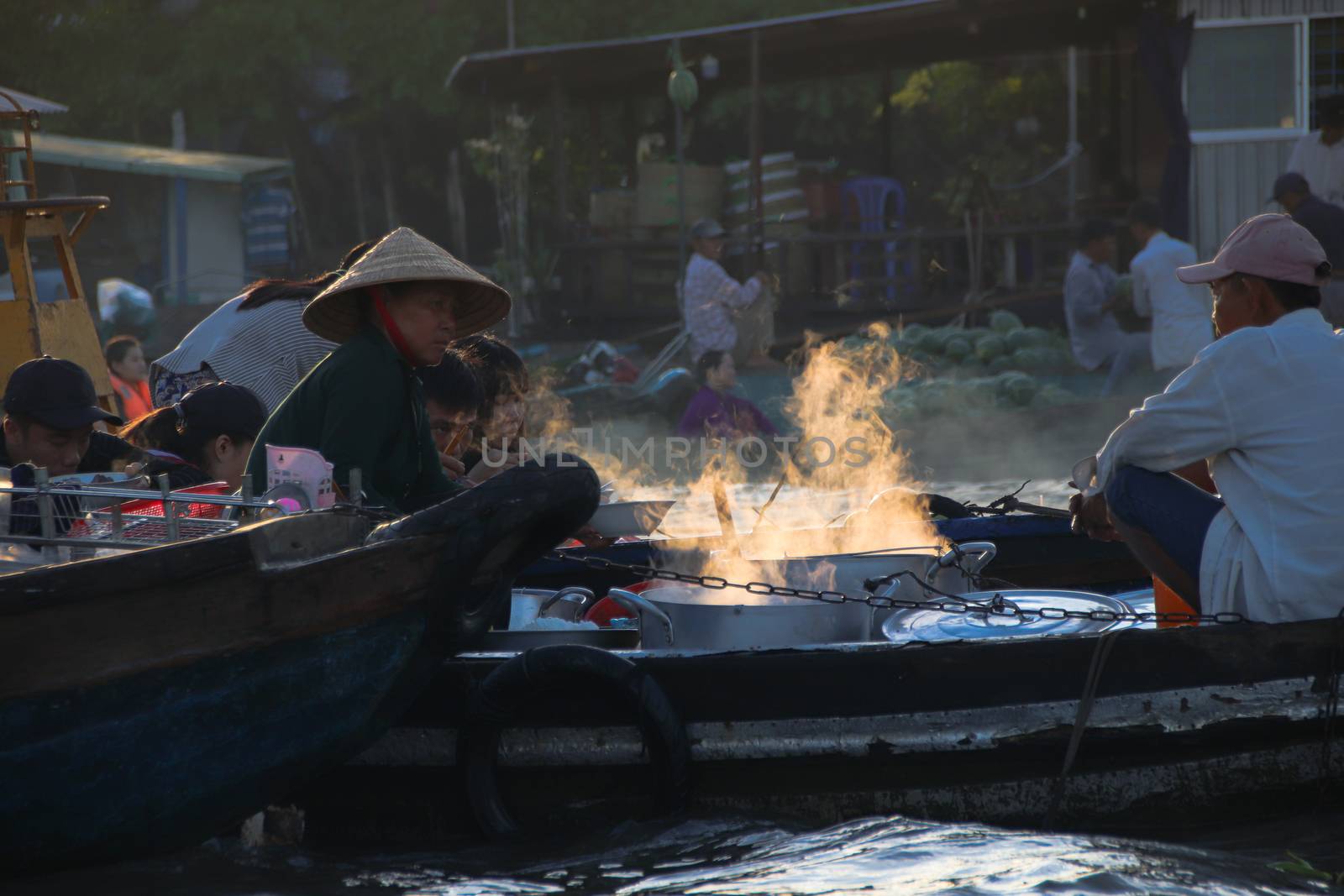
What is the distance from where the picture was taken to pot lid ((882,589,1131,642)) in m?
3.80

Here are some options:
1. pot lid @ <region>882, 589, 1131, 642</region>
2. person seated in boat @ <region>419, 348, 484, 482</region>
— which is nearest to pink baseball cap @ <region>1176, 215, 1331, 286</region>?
pot lid @ <region>882, 589, 1131, 642</region>

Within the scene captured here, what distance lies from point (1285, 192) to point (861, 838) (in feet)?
32.3

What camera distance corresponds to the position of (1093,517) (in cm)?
418

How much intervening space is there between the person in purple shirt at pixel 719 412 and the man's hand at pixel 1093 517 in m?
5.60

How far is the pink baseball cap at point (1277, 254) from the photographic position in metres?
3.72

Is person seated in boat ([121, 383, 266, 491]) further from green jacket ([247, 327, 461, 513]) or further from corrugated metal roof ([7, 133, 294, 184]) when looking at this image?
corrugated metal roof ([7, 133, 294, 184])

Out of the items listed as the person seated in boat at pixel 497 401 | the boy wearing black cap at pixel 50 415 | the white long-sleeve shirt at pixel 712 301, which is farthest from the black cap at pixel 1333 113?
the boy wearing black cap at pixel 50 415

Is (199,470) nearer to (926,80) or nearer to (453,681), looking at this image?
(453,681)

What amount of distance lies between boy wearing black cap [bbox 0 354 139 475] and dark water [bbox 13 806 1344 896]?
1.52 m

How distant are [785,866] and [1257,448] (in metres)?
1.70

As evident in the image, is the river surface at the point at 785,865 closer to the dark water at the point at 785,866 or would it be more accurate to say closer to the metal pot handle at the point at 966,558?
the dark water at the point at 785,866

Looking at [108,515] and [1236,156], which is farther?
[1236,156]

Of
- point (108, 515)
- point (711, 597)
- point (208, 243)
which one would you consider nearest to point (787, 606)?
point (711, 597)

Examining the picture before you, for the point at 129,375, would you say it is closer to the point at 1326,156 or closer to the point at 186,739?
the point at 186,739
